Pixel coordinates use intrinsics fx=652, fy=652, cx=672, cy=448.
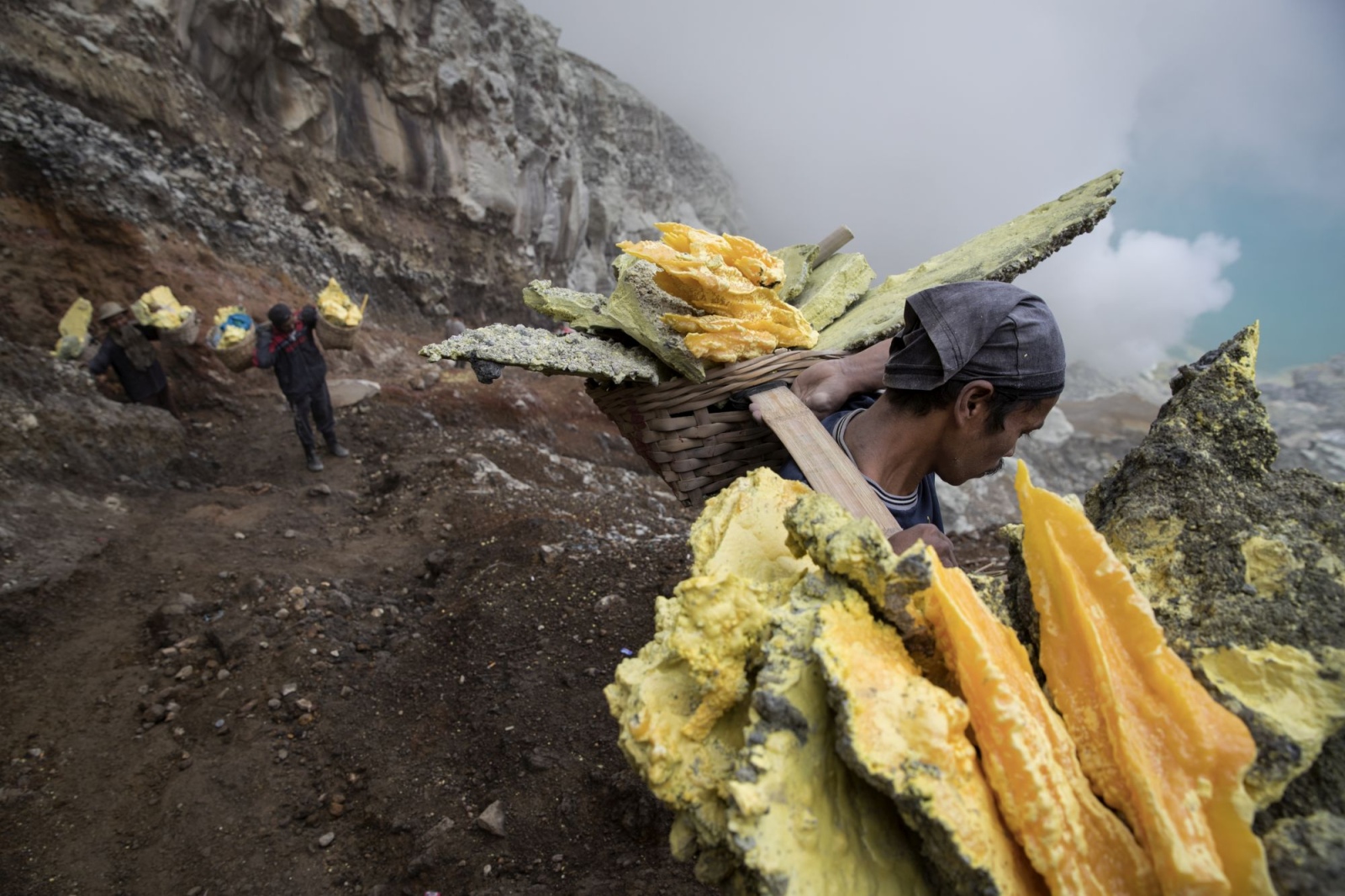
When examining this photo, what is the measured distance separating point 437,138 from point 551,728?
10.4 metres

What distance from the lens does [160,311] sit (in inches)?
224

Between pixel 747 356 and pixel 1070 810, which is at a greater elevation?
pixel 747 356

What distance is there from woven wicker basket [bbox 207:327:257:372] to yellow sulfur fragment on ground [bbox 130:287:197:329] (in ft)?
4.92

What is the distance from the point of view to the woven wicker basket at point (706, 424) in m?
1.46

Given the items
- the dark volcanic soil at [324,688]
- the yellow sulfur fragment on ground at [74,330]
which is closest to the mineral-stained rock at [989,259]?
the dark volcanic soil at [324,688]

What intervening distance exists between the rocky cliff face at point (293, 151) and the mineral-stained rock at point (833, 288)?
717 centimetres

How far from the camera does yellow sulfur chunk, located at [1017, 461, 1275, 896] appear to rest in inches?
23.9

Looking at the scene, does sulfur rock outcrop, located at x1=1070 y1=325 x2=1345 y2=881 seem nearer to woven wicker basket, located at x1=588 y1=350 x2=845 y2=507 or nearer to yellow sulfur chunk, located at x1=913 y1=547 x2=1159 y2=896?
yellow sulfur chunk, located at x1=913 y1=547 x2=1159 y2=896

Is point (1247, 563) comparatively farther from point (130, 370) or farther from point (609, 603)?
point (130, 370)

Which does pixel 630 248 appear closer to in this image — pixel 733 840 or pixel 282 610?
pixel 733 840

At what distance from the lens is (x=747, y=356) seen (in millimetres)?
1508

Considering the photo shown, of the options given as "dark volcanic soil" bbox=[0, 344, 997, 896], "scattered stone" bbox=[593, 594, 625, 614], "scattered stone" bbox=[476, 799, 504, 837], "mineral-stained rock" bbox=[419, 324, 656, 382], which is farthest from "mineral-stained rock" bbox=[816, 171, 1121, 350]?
"scattered stone" bbox=[593, 594, 625, 614]

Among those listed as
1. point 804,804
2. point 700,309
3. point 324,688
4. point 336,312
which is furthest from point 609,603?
point 336,312

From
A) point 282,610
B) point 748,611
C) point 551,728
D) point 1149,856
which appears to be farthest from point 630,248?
point 282,610
